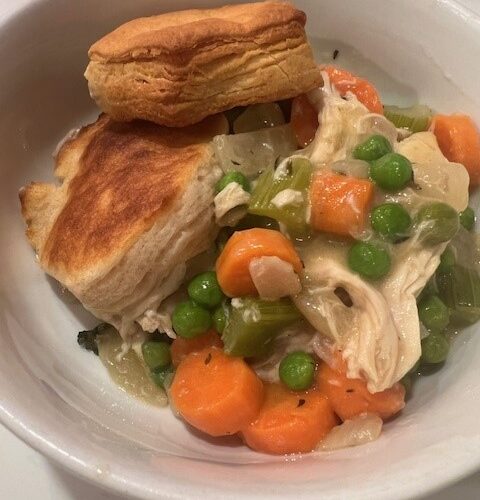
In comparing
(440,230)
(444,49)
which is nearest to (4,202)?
(440,230)

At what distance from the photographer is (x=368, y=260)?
1.85 meters

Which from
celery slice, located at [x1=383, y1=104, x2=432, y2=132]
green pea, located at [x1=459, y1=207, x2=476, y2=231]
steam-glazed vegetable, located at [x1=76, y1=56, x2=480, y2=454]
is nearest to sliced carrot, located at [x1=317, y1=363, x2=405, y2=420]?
steam-glazed vegetable, located at [x1=76, y1=56, x2=480, y2=454]

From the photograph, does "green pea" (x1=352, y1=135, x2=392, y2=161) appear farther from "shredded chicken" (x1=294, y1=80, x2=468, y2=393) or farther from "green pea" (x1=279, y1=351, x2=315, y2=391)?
"green pea" (x1=279, y1=351, x2=315, y2=391)

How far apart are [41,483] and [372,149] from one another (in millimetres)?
1394

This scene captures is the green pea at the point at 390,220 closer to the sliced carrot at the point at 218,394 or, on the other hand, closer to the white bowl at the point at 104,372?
the white bowl at the point at 104,372

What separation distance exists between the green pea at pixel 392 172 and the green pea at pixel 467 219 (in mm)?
347

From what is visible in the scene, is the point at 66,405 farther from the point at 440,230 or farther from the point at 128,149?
the point at 440,230

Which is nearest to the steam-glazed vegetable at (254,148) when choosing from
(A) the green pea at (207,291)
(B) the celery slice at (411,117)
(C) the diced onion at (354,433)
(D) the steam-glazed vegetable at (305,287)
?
(D) the steam-glazed vegetable at (305,287)

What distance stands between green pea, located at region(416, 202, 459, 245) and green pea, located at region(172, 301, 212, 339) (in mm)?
687

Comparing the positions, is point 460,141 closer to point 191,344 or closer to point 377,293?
point 377,293

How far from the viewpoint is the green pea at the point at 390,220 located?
1.86 metres

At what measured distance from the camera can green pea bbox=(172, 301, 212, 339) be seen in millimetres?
1972

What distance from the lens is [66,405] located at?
1873 mm

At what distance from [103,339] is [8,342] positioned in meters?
0.33
